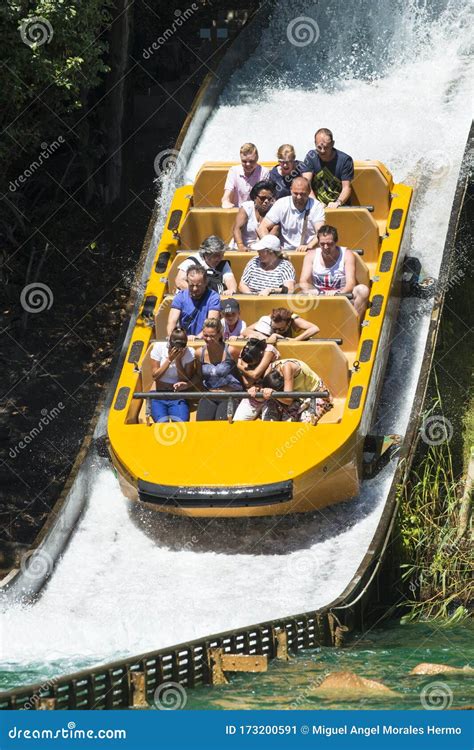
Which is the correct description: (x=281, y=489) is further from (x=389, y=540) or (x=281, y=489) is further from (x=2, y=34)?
(x=2, y=34)

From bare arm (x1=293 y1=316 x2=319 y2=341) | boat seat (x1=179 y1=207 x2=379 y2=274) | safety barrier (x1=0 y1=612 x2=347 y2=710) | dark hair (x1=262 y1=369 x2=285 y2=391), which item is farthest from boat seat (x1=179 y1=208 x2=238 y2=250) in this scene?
safety barrier (x1=0 y1=612 x2=347 y2=710)

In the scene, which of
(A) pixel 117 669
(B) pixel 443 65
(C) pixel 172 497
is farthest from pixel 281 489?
(B) pixel 443 65

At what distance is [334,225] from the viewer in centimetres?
1413

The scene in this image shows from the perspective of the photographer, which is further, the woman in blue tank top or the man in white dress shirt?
the man in white dress shirt

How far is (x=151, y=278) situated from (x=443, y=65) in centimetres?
601

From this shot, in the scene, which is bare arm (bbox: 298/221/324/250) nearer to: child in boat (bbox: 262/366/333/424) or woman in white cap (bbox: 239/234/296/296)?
woman in white cap (bbox: 239/234/296/296)

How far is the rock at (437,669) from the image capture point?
10.3 m

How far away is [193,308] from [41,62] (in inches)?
159

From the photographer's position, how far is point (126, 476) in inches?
478

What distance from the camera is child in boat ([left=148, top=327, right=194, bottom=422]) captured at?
12.5 m

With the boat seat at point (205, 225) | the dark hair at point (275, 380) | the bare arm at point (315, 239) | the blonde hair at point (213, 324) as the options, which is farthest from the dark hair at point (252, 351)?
the boat seat at point (205, 225)

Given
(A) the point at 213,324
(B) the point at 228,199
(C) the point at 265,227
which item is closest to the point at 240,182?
(B) the point at 228,199

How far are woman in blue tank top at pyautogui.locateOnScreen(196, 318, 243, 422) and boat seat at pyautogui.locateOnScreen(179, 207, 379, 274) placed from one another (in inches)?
81.1

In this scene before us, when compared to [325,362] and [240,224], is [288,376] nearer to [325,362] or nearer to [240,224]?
[325,362]
